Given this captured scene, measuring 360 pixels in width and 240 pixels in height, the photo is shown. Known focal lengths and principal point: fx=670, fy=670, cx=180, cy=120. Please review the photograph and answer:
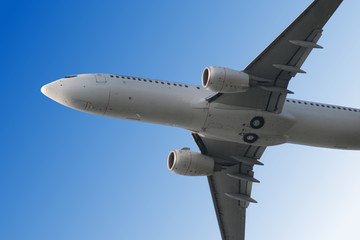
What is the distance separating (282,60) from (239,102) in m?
3.86

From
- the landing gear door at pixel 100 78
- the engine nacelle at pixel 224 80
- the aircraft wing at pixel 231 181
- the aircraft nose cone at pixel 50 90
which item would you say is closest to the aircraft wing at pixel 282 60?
the engine nacelle at pixel 224 80

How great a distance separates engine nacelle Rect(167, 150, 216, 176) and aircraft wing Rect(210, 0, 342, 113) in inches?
221

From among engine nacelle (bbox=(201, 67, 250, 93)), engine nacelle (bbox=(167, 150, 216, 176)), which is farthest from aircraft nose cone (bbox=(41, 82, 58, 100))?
engine nacelle (bbox=(167, 150, 216, 176))

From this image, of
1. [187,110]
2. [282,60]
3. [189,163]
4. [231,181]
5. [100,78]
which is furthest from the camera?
[231,181]

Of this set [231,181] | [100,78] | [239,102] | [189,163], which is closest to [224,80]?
[239,102]

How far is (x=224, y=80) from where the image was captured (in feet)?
132

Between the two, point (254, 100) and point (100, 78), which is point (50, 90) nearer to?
point (100, 78)

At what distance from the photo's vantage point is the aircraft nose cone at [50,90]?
42281 mm

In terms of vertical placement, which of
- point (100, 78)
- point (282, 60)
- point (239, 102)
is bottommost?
point (239, 102)

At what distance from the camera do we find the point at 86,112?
140 ft

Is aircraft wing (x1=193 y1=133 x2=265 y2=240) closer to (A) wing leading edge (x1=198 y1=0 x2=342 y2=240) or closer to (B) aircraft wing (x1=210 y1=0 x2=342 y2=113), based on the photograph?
(A) wing leading edge (x1=198 y1=0 x2=342 y2=240)

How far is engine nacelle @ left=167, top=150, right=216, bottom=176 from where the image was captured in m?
46.2

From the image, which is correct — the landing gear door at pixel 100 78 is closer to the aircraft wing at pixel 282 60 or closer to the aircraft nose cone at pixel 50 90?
the aircraft nose cone at pixel 50 90

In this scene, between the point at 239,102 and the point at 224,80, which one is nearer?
the point at 224,80
